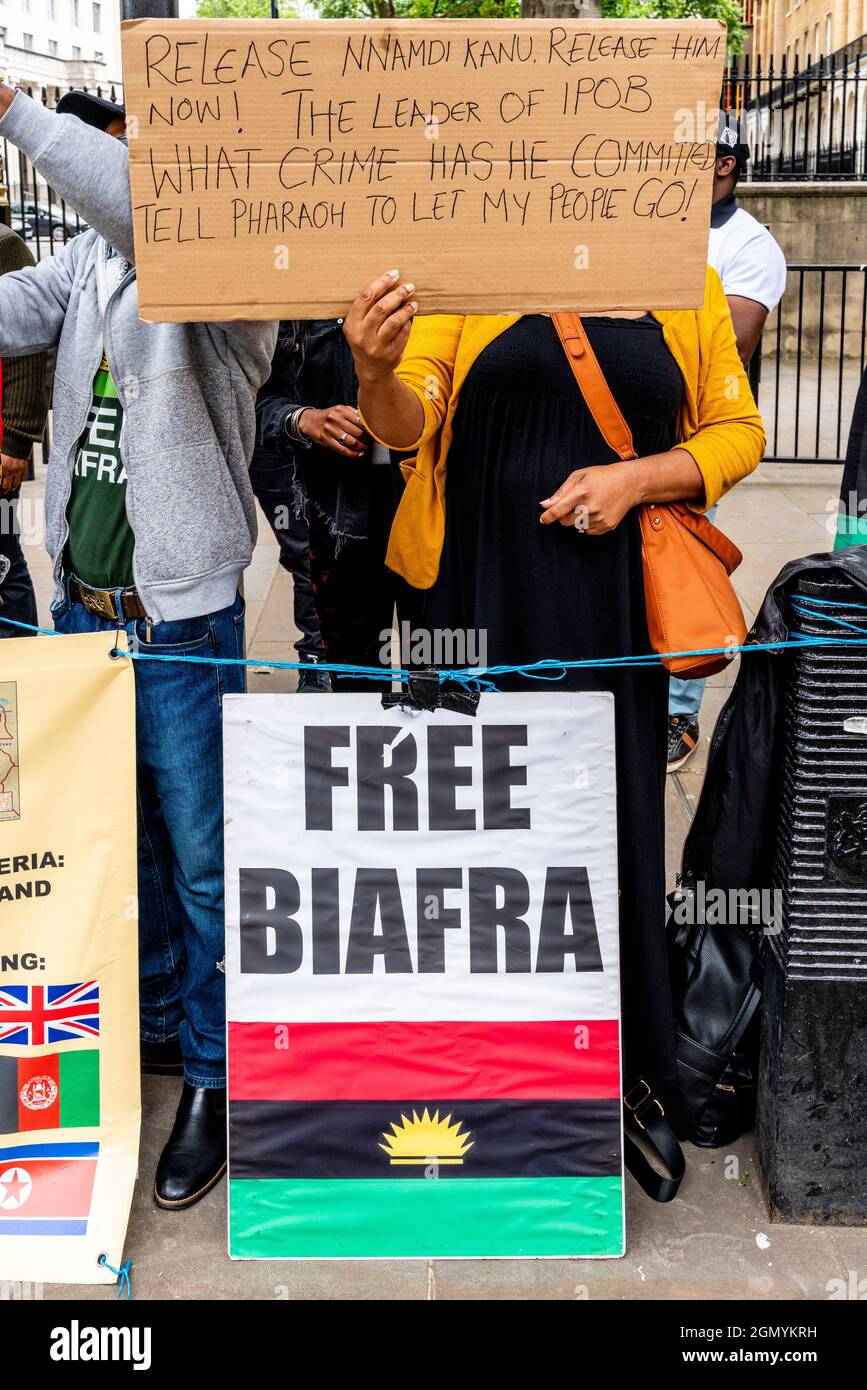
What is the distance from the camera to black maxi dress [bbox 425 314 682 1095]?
292 centimetres

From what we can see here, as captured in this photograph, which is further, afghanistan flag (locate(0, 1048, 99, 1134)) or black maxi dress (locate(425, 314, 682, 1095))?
afghanistan flag (locate(0, 1048, 99, 1134))

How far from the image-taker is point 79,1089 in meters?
3.11

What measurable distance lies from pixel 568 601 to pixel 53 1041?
1456mm

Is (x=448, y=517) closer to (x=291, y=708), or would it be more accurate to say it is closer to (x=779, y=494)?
(x=291, y=708)

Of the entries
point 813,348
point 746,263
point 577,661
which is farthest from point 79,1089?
point 813,348

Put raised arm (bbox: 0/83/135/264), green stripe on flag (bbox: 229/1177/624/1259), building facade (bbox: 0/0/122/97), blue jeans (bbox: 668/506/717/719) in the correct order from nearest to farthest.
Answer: raised arm (bbox: 0/83/135/264) < green stripe on flag (bbox: 229/1177/624/1259) < blue jeans (bbox: 668/506/717/719) < building facade (bbox: 0/0/122/97)

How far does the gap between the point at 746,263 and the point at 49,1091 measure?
411cm

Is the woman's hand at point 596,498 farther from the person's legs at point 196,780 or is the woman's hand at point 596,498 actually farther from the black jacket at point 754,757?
the person's legs at point 196,780

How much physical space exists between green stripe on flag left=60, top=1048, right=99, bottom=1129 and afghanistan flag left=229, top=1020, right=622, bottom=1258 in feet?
1.11

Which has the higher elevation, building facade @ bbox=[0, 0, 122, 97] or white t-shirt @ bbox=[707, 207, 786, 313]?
building facade @ bbox=[0, 0, 122, 97]

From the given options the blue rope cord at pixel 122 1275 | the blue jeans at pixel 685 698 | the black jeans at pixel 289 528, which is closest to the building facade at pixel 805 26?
the black jeans at pixel 289 528

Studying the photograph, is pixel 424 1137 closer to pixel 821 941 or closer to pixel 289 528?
pixel 821 941

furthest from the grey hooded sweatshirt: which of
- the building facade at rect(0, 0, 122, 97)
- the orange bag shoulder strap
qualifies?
the building facade at rect(0, 0, 122, 97)

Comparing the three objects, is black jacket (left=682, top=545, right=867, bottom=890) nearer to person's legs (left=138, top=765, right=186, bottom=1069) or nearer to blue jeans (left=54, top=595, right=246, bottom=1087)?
blue jeans (left=54, top=595, right=246, bottom=1087)
